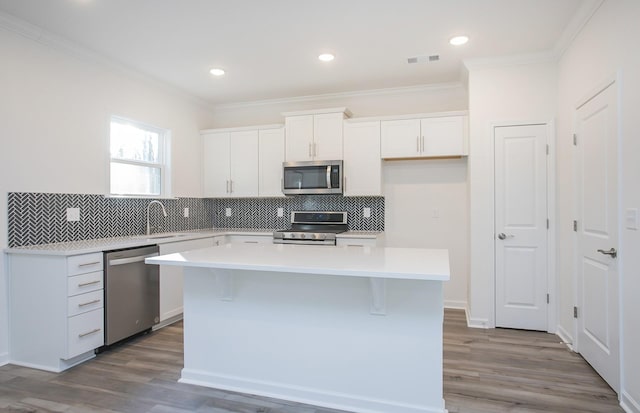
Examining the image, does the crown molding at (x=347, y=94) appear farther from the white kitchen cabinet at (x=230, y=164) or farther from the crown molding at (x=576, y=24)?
the crown molding at (x=576, y=24)

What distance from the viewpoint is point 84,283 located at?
283 cm

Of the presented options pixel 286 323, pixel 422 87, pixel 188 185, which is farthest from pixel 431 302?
pixel 188 185

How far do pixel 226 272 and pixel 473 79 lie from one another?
2.96m

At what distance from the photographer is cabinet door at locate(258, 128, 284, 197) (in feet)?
15.5

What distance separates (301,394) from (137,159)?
309cm

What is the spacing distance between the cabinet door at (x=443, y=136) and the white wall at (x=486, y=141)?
1.11ft

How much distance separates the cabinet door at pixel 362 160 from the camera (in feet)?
14.2

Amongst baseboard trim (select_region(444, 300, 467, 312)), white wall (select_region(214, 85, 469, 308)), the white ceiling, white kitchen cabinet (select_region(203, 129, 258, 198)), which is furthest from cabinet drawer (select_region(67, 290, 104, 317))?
baseboard trim (select_region(444, 300, 467, 312))

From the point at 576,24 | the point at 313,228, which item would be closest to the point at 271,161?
the point at 313,228

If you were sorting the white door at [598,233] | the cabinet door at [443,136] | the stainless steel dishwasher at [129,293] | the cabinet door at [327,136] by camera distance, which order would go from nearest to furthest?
the white door at [598,233]
the stainless steel dishwasher at [129,293]
the cabinet door at [443,136]
the cabinet door at [327,136]

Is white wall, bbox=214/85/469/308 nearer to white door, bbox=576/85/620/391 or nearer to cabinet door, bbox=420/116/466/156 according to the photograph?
cabinet door, bbox=420/116/466/156

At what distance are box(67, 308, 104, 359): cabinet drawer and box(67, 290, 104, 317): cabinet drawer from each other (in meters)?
0.04

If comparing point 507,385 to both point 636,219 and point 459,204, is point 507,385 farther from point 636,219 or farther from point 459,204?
point 459,204

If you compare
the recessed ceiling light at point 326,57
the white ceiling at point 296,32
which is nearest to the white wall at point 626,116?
the white ceiling at point 296,32
